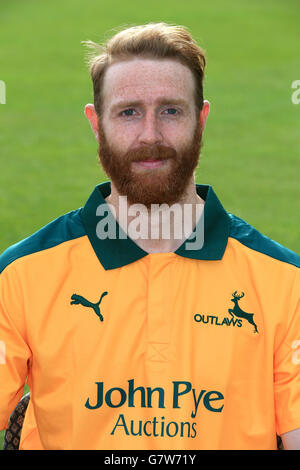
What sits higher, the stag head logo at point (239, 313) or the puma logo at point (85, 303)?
the puma logo at point (85, 303)

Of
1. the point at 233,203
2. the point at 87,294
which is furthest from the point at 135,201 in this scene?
the point at 233,203

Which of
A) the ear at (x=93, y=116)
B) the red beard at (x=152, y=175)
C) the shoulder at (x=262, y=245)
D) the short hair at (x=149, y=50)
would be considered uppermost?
the short hair at (x=149, y=50)

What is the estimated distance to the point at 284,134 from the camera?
47.8 ft

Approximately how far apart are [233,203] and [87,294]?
821 centimetres

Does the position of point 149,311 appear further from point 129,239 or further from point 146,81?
point 146,81

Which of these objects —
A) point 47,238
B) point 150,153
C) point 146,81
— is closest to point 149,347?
point 47,238

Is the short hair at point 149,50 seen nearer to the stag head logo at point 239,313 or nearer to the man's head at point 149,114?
the man's head at point 149,114

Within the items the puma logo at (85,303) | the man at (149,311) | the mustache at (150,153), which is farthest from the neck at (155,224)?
the puma logo at (85,303)

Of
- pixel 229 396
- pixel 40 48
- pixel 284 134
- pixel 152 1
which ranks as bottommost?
pixel 229 396

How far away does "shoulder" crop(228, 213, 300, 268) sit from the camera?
8.57 feet

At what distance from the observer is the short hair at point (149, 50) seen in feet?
8.56

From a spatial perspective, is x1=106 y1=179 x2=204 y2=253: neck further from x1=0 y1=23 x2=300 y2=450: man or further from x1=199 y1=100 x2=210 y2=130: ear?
x1=199 y1=100 x2=210 y2=130: ear

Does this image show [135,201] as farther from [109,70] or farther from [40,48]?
[40,48]

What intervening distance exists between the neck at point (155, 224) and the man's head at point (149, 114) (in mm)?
48
